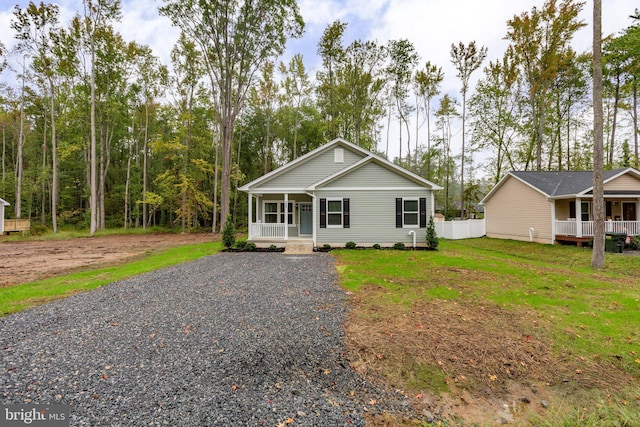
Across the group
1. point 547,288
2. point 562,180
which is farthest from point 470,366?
point 562,180

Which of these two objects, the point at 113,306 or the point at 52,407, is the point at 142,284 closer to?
the point at 113,306

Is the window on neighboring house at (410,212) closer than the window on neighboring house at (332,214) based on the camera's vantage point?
Yes

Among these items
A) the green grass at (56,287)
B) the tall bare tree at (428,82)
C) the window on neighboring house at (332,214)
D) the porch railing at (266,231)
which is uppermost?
the tall bare tree at (428,82)

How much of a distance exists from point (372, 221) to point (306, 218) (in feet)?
13.5

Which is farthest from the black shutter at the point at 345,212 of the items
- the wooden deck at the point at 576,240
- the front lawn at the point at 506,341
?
the wooden deck at the point at 576,240

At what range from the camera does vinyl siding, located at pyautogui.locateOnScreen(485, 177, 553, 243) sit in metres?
16.5

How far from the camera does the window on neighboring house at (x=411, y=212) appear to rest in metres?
13.4

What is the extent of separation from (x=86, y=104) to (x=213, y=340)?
95.0 ft

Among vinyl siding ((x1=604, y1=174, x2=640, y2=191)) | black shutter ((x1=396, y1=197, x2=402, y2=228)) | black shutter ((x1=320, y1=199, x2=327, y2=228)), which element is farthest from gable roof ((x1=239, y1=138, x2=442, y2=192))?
vinyl siding ((x1=604, y1=174, x2=640, y2=191))

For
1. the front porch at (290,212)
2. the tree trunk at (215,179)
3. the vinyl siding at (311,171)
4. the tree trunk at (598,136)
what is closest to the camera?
the tree trunk at (598,136)

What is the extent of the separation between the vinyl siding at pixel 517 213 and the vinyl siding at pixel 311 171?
11.5m

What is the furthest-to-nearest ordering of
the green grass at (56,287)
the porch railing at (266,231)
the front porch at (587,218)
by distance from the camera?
the front porch at (587,218), the porch railing at (266,231), the green grass at (56,287)

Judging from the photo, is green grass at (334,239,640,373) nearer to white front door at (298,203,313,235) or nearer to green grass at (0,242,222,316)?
white front door at (298,203,313,235)

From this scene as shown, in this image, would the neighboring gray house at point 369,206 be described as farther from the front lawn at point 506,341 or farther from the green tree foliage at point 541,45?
the green tree foliage at point 541,45
